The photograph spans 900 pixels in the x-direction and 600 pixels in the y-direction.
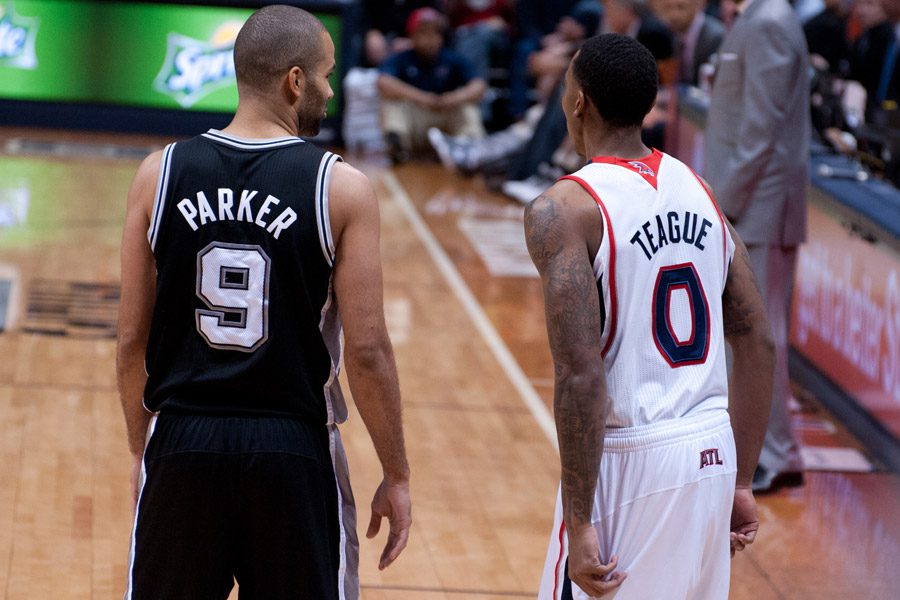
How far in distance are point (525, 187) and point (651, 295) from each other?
9.38 m

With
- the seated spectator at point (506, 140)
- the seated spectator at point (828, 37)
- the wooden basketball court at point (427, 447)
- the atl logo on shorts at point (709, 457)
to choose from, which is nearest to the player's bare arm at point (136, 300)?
the atl logo on shorts at point (709, 457)

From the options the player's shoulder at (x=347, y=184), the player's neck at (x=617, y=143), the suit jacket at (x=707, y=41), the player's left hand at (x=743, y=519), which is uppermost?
the player's neck at (x=617, y=143)

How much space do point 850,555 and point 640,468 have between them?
265cm

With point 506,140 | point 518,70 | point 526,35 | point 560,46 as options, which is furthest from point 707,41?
point 526,35

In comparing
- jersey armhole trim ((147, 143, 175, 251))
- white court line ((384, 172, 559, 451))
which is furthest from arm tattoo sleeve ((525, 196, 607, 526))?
white court line ((384, 172, 559, 451))

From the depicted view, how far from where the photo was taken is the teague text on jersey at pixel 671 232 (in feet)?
8.23

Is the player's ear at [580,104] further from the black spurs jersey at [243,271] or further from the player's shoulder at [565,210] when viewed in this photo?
the black spurs jersey at [243,271]

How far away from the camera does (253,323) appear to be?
257 centimetres

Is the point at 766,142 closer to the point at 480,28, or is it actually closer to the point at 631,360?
the point at 631,360

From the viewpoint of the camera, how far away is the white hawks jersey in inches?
98.5

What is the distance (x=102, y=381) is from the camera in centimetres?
629

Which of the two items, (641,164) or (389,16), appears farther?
(389,16)

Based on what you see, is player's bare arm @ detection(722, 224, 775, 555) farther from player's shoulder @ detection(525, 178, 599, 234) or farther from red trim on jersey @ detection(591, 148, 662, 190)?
player's shoulder @ detection(525, 178, 599, 234)

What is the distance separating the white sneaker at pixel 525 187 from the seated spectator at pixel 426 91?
1522 millimetres
